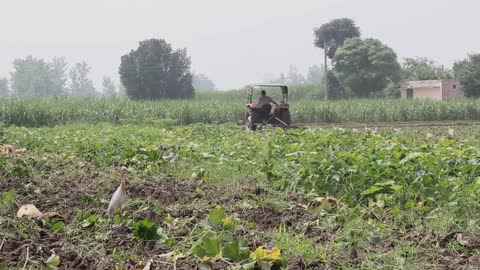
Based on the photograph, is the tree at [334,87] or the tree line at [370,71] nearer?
the tree line at [370,71]

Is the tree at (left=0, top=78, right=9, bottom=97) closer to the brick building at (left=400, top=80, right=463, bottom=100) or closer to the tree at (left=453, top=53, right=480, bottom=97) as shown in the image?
the brick building at (left=400, top=80, right=463, bottom=100)

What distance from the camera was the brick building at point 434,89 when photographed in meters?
34.2

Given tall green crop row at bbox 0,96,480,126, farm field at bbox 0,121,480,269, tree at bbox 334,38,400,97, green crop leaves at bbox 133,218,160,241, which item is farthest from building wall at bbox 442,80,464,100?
green crop leaves at bbox 133,218,160,241

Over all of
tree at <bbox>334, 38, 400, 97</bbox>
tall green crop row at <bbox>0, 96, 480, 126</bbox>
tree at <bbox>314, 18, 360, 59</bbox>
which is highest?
tree at <bbox>314, 18, 360, 59</bbox>

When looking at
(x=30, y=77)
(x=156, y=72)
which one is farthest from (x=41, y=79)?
(x=156, y=72)

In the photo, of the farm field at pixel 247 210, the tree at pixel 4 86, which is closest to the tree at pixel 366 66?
the farm field at pixel 247 210

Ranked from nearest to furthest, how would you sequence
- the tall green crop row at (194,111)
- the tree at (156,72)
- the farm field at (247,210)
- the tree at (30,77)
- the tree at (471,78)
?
the farm field at (247,210) → the tall green crop row at (194,111) → the tree at (471,78) → the tree at (156,72) → the tree at (30,77)

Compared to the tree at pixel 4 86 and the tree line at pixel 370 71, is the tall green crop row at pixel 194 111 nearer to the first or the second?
the tree line at pixel 370 71

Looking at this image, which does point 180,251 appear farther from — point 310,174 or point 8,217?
point 310,174

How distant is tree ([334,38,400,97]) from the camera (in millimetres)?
36531

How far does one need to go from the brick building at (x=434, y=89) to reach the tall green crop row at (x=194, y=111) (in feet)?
32.9

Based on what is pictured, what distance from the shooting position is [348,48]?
124ft

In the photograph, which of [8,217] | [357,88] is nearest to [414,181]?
[8,217]

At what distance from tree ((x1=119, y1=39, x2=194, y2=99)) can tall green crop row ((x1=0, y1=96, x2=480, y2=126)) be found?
12.5 metres
